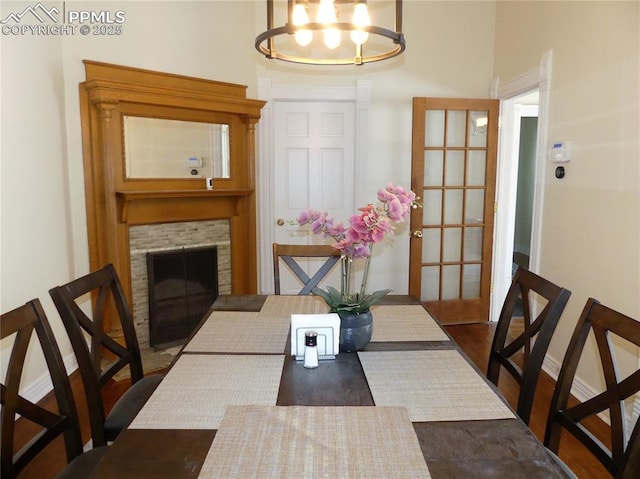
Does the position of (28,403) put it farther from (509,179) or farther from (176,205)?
(509,179)

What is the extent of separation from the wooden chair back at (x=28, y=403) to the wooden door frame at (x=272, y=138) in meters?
2.83

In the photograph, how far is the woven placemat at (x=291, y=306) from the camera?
2171mm

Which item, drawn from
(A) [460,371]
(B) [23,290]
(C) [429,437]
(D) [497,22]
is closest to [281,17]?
(D) [497,22]

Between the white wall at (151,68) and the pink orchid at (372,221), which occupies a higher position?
the white wall at (151,68)

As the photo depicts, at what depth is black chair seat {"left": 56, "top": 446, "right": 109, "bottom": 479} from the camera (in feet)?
4.60

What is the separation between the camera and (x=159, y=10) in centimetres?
339

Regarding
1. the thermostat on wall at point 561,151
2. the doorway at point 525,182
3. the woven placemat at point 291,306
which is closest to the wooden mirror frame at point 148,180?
the woven placemat at point 291,306

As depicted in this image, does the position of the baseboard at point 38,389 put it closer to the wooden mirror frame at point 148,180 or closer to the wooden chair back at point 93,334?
the wooden mirror frame at point 148,180

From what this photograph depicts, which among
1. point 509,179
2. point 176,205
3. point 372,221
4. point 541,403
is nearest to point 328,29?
point 372,221

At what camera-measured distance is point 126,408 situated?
181cm

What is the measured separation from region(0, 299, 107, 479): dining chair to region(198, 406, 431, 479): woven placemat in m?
0.60

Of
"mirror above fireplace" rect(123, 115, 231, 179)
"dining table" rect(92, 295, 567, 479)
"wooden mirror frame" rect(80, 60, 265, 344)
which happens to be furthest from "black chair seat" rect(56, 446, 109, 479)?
"mirror above fireplace" rect(123, 115, 231, 179)

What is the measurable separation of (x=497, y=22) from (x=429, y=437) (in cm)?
397

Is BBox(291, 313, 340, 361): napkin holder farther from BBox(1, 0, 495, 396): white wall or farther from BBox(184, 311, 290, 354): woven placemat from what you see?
BBox(1, 0, 495, 396): white wall
